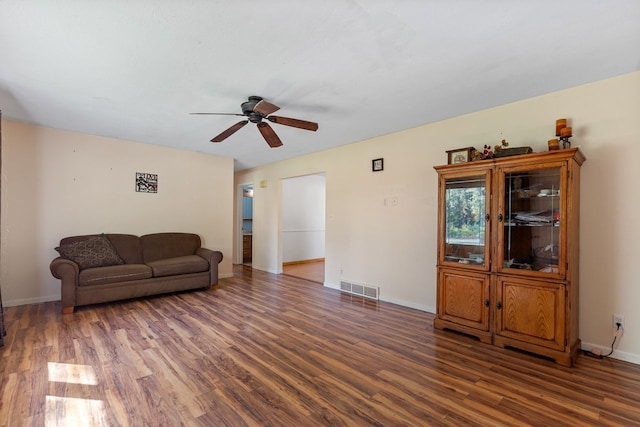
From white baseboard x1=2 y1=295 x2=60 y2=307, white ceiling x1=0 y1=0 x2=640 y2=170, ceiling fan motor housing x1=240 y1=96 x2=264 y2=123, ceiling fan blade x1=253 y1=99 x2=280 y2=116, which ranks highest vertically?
white ceiling x1=0 y1=0 x2=640 y2=170

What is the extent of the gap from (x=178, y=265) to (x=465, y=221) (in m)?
3.98

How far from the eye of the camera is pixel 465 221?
3037 mm

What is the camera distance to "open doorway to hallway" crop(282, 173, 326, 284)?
722 centimetres

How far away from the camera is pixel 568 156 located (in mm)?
2369

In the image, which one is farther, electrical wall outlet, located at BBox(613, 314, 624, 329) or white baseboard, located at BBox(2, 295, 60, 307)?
white baseboard, located at BBox(2, 295, 60, 307)

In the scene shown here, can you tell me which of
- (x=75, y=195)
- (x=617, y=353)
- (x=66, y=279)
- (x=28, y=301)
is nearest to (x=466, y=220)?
(x=617, y=353)

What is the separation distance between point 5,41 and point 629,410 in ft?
15.8

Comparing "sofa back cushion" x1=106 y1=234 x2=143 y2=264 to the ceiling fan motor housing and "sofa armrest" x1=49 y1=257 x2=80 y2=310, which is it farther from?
the ceiling fan motor housing

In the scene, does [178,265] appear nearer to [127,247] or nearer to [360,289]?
[127,247]

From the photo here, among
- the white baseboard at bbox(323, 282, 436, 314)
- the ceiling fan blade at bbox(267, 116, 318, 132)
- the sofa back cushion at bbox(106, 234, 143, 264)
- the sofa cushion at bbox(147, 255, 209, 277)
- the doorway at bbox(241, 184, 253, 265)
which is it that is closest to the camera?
the ceiling fan blade at bbox(267, 116, 318, 132)

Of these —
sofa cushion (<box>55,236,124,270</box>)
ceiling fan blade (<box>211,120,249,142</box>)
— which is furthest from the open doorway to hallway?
ceiling fan blade (<box>211,120,249,142</box>)

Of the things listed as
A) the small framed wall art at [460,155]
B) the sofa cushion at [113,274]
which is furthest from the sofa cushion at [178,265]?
the small framed wall art at [460,155]

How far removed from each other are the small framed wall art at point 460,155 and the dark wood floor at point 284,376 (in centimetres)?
185

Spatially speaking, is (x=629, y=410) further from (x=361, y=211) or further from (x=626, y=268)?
(x=361, y=211)
